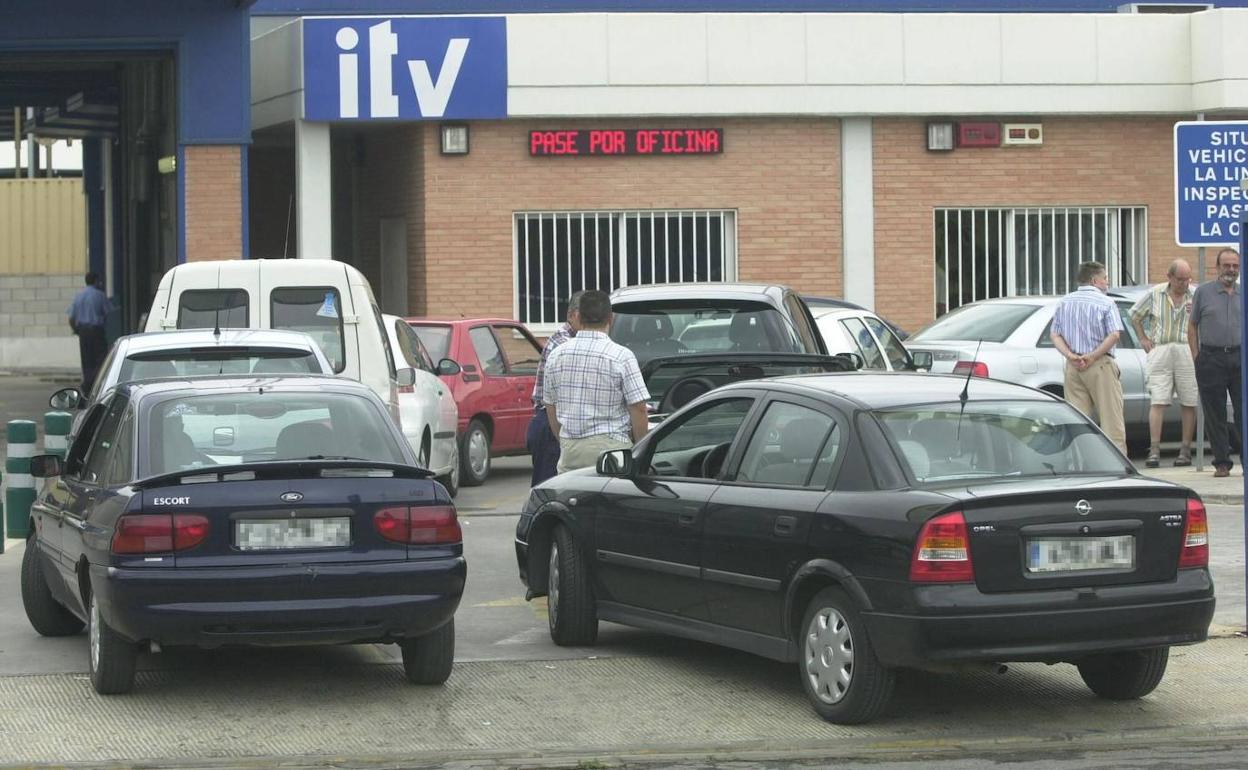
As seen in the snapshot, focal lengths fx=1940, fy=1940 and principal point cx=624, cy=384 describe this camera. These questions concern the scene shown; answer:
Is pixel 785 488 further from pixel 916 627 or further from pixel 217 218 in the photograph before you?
pixel 217 218

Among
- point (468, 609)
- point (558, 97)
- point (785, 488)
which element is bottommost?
point (468, 609)

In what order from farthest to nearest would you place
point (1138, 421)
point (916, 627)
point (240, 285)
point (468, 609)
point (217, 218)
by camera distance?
point (217, 218), point (1138, 421), point (240, 285), point (468, 609), point (916, 627)

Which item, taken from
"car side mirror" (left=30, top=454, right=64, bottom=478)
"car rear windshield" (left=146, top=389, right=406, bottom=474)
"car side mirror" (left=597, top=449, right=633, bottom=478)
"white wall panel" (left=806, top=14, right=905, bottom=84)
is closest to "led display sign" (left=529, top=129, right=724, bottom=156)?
"white wall panel" (left=806, top=14, right=905, bottom=84)

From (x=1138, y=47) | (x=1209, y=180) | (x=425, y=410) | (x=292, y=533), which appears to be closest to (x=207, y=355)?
(x=425, y=410)

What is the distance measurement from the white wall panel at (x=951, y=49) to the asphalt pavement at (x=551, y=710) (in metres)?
15.1

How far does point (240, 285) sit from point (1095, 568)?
8.51m

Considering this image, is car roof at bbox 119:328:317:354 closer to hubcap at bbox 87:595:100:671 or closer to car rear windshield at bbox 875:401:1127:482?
hubcap at bbox 87:595:100:671

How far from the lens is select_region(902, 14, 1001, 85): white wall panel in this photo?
24.3 meters

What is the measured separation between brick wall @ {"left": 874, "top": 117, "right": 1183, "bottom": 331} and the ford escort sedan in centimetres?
1593

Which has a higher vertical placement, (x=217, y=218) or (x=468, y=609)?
(x=217, y=218)

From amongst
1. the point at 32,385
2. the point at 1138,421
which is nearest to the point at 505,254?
the point at 1138,421

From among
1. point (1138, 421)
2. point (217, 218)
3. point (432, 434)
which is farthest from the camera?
point (217, 218)

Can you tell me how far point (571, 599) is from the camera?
368 inches

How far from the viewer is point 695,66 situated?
23.9 metres
